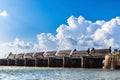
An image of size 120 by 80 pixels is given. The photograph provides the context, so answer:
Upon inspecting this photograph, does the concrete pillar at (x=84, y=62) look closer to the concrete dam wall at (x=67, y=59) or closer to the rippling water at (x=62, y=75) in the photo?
the concrete dam wall at (x=67, y=59)

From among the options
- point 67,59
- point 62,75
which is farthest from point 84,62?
point 62,75

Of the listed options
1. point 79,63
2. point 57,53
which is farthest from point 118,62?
point 57,53

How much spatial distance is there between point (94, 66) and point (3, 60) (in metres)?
58.4

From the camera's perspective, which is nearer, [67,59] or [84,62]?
[84,62]

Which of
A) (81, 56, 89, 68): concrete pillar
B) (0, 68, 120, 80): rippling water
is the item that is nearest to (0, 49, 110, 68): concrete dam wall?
(81, 56, 89, 68): concrete pillar

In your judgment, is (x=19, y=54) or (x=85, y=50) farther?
(x=19, y=54)

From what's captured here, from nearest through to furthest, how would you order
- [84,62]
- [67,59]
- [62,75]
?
[62,75] < [84,62] < [67,59]

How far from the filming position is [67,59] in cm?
10031

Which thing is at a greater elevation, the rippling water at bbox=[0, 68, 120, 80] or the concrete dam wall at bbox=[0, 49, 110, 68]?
the concrete dam wall at bbox=[0, 49, 110, 68]

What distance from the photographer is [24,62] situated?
12269 centimetres

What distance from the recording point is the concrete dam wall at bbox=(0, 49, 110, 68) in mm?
92438

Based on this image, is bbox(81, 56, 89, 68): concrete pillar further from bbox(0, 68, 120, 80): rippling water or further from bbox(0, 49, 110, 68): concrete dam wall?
bbox(0, 68, 120, 80): rippling water

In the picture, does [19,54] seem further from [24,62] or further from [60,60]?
[60,60]

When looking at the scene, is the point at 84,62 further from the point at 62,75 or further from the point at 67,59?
the point at 62,75
